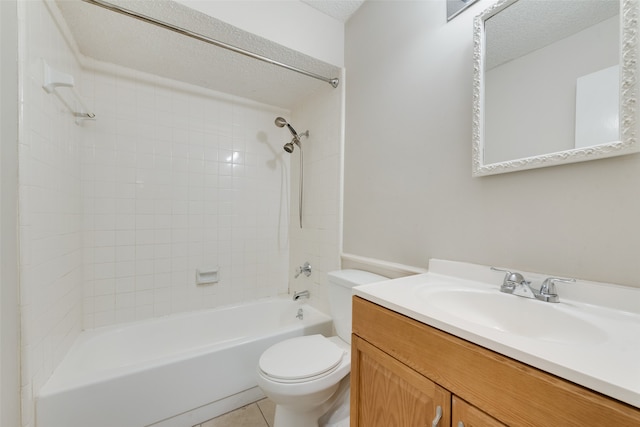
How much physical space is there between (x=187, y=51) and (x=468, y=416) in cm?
212

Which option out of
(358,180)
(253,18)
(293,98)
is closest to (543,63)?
(358,180)

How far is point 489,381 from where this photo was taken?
515 mm

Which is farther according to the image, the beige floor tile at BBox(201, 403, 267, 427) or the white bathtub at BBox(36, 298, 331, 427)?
the beige floor tile at BBox(201, 403, 267, 427)

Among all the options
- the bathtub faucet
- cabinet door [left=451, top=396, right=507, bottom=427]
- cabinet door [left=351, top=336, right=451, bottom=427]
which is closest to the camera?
cabinet door [left=451, top=396, right=507, bottom=427]

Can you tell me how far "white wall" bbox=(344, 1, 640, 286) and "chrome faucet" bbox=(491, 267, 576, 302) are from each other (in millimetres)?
82

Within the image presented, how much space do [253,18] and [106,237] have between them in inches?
66.2

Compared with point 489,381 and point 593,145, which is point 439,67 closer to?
point 593,145

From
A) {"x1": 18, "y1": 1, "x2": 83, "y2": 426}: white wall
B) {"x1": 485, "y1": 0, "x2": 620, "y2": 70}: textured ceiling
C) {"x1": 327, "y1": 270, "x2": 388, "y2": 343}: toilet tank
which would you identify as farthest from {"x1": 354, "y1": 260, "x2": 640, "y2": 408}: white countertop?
{"x1": 18, "y1": 1, "x2": 83, "y2": 426}: white wall

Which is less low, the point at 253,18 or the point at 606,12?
the point at 253,18

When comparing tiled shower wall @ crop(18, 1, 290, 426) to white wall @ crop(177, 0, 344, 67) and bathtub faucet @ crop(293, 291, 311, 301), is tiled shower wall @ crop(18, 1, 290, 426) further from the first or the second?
white wall @ crop(177, 0, 344, 67)

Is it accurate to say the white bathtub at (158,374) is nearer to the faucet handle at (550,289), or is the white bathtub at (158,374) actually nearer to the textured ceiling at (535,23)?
the faucet handle at (550,289)

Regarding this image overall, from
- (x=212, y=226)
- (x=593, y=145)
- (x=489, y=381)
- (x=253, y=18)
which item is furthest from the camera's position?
(x=212, y=226)

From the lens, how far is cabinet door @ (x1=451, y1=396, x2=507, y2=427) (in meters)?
0.51

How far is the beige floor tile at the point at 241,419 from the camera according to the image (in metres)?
1.38
